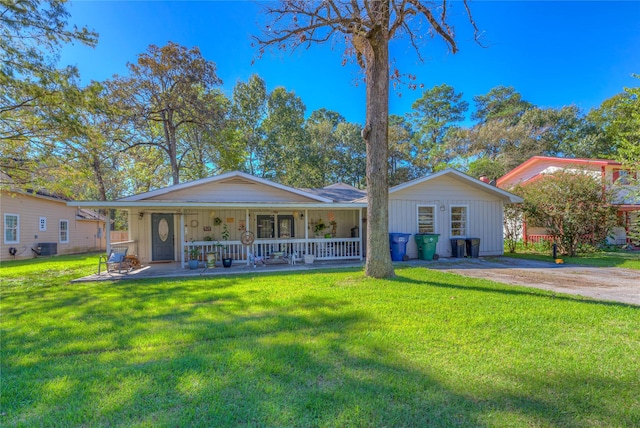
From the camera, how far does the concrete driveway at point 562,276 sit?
6.00 metres

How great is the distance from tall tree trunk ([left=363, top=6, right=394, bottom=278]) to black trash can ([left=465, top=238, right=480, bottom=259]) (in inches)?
230

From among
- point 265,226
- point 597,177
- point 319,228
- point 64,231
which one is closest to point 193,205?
point 265,226

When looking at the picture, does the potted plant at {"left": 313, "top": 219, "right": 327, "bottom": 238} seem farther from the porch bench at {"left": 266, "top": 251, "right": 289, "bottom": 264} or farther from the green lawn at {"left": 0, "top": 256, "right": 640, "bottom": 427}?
the green lawn at {"left": 0, "top": 256, "right": 640, "bottom": 427}

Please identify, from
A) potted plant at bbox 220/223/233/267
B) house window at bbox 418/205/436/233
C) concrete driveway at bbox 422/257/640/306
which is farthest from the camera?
house window at bbox 418/205/436/233

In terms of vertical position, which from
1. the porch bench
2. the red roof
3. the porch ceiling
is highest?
the red roof

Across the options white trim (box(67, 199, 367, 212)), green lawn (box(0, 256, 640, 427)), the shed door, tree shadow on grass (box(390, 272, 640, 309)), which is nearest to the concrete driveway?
tree shadow on grass (box(390, 272, 640, 309))

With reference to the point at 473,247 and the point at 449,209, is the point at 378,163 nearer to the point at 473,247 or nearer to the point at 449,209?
the point at 449,209

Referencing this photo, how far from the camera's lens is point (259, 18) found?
7363mm

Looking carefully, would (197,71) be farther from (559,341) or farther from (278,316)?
(559,341)

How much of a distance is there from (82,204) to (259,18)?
733 centimetres

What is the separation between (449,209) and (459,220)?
27.7 inches

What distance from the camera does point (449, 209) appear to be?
39.4 feet

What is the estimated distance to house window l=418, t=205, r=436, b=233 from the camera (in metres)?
11.8

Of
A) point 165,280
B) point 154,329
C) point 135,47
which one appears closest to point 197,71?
point 135,47
